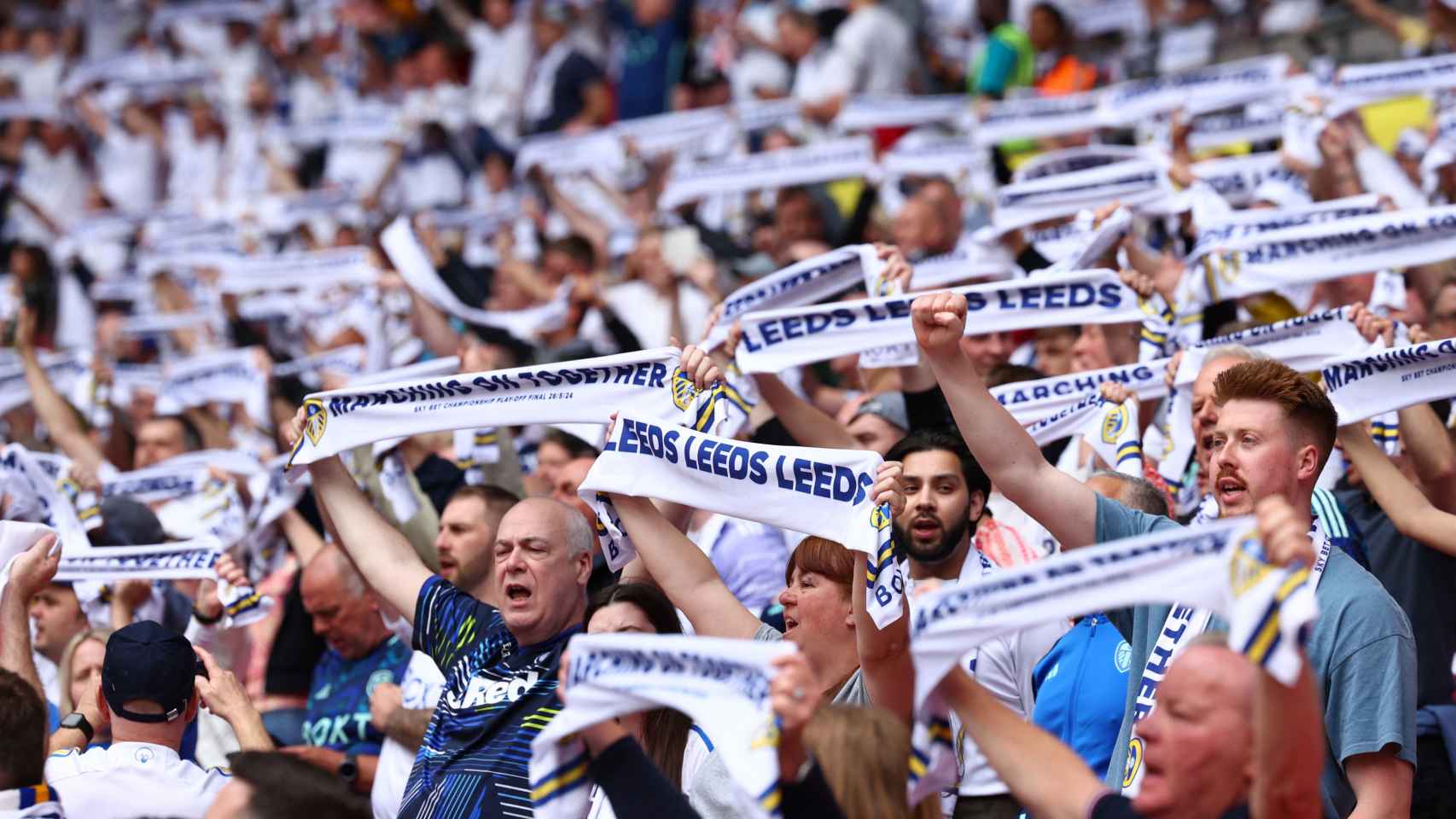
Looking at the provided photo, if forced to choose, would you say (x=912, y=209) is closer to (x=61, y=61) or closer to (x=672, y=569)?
(x=672, y=569)

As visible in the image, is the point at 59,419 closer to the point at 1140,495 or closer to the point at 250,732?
the point at 250,732

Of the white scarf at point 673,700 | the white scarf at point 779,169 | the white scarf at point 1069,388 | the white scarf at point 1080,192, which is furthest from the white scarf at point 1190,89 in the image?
the white scarf at point 673,700

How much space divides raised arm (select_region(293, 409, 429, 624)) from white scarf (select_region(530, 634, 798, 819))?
1.52 m

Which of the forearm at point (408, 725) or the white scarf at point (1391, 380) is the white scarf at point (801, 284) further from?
the white scarf at point (1391, 380)

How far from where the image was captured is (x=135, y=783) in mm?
4598

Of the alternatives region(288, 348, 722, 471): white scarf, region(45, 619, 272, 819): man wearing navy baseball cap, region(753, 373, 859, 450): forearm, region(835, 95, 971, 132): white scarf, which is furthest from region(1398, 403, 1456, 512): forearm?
region(835, 95, 971, 132): white scarf

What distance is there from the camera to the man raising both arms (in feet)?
13.9

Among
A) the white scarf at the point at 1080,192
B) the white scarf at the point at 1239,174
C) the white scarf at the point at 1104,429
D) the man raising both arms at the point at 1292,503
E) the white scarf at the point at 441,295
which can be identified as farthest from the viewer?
the white scarf at the point at 441,295

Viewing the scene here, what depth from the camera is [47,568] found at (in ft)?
18.0

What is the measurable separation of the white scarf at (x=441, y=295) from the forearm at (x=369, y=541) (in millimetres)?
3594

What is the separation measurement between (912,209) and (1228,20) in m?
5.46

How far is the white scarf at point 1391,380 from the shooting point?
525 centimetres

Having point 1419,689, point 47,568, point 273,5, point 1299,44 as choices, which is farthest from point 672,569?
point 273,5

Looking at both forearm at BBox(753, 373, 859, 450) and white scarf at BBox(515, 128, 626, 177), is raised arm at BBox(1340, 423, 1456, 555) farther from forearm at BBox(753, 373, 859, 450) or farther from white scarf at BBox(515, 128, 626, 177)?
white scarf at BBox(515, 128, 626, 177)
